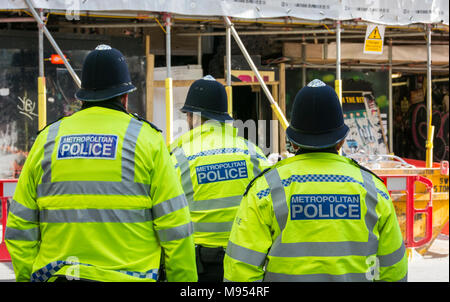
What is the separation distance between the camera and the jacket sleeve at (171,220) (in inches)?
Result: 120

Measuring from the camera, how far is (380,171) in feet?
30.4

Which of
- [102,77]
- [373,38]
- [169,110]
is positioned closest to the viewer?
[102,77]

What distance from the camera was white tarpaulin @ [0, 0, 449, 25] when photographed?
368 inches

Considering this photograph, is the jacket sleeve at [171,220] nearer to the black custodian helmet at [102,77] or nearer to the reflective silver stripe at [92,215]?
the reflective silver stripe at [92,215]

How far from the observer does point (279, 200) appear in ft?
9.60

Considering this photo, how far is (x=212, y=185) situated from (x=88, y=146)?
5.07 ft

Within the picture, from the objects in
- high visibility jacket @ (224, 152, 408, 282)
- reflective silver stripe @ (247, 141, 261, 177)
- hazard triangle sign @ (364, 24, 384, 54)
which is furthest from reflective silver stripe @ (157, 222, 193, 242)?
hazard triangle sign @ (364, 24, 384, 54)

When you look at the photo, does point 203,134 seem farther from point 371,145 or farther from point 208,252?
point 371,145

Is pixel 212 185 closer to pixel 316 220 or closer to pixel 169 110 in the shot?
pixel 316 220

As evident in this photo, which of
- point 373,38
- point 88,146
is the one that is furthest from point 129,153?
point 373,38

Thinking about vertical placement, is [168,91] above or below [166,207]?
above

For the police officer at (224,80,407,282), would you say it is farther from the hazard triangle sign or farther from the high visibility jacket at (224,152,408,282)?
the hazard triangle sign

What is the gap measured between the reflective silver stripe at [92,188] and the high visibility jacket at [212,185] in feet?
4.60

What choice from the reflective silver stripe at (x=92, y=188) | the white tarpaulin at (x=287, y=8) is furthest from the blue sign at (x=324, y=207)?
the white tarpaulin at (x=287, y=8)
